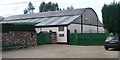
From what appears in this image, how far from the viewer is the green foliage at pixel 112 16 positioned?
15766mm

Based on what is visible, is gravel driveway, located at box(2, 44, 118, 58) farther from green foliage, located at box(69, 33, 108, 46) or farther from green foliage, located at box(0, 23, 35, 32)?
green foliage, located at box(69, 33, 108, 46)

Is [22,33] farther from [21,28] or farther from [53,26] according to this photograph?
[53,26]

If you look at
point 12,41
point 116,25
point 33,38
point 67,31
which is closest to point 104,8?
point 116,25

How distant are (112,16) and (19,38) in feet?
34.5

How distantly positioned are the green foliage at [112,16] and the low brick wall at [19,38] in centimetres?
894

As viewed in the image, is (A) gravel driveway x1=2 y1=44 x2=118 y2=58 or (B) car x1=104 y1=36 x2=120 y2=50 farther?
(B) car x1=104 y1=36 x2=120 y2=50

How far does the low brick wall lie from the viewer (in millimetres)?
15748

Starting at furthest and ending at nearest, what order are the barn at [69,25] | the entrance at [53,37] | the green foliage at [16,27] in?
the entrance at [53,37], the barn at [69,25], the green foliage at [16,27]

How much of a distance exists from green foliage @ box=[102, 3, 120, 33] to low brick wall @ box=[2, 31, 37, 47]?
8940mm

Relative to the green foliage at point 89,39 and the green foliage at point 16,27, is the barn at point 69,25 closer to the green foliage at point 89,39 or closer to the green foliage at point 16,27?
the green foliage at point 89,39

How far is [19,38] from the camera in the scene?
1728cm

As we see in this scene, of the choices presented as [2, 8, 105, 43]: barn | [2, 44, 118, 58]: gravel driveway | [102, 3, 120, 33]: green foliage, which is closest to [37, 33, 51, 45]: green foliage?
[2, 8, 105, 43]: barn

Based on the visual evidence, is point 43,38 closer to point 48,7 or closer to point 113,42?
point 113,42

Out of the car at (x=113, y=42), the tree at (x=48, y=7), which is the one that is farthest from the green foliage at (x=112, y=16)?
the tree at (x=48, y=7)
